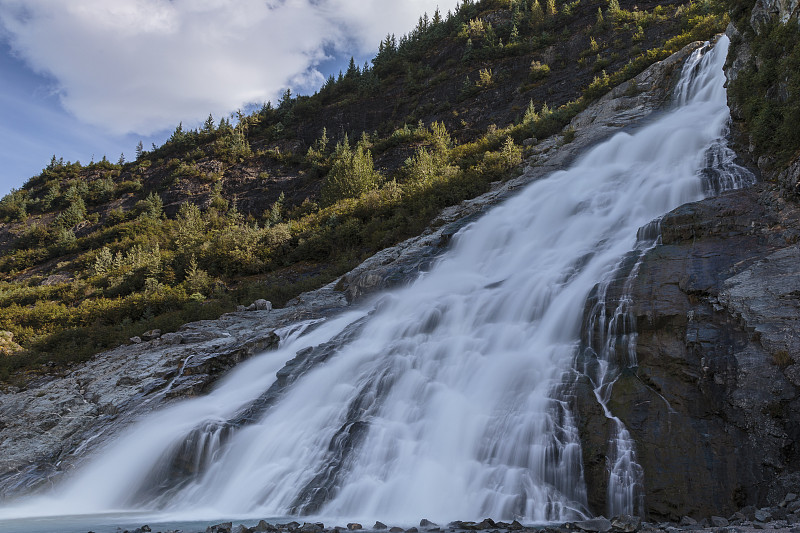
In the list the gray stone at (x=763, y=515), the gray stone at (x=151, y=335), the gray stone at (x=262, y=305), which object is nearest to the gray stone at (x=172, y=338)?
the gray stone at (x=151, y=335)

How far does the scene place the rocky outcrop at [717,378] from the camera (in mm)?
6035

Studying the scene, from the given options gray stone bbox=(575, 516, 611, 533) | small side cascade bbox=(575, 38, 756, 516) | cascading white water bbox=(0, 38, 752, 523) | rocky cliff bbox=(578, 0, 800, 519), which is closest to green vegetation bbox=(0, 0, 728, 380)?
cascading white water bbox=(0, 38, 752, 523)

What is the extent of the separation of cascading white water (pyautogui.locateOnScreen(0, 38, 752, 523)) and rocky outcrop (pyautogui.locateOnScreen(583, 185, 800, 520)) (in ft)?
2.25

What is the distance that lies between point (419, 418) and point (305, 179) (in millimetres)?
35289

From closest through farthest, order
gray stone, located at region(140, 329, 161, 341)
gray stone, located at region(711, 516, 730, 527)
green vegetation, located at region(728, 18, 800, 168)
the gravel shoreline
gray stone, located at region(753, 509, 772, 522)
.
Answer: the gravel shoreline
gray stone, located at region(753, 509, 772, 522)
gray stone, located at region(711, 516, 730, 527)
green vegetation, located at region(728, 18, 800, 168)
gray stone, located at region(140, 329, 161, 341)

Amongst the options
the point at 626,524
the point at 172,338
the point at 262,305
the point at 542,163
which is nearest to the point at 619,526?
the point at 626,524

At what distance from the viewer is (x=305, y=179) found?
41.0 meters

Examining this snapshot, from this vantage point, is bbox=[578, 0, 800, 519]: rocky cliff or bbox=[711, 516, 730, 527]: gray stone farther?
bbox=[578, 0, 800, 519]: rocky cliff

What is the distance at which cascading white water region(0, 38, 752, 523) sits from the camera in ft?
23.0

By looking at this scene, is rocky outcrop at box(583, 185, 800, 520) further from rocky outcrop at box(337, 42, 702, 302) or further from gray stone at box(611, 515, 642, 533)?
rocky outcrop at box(337, 42, 702, 302)

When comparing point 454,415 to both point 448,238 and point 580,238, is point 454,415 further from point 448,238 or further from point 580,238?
point 448,238

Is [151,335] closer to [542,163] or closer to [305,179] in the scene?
[542,163]

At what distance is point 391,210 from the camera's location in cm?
2403

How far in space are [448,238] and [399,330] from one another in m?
5.79
